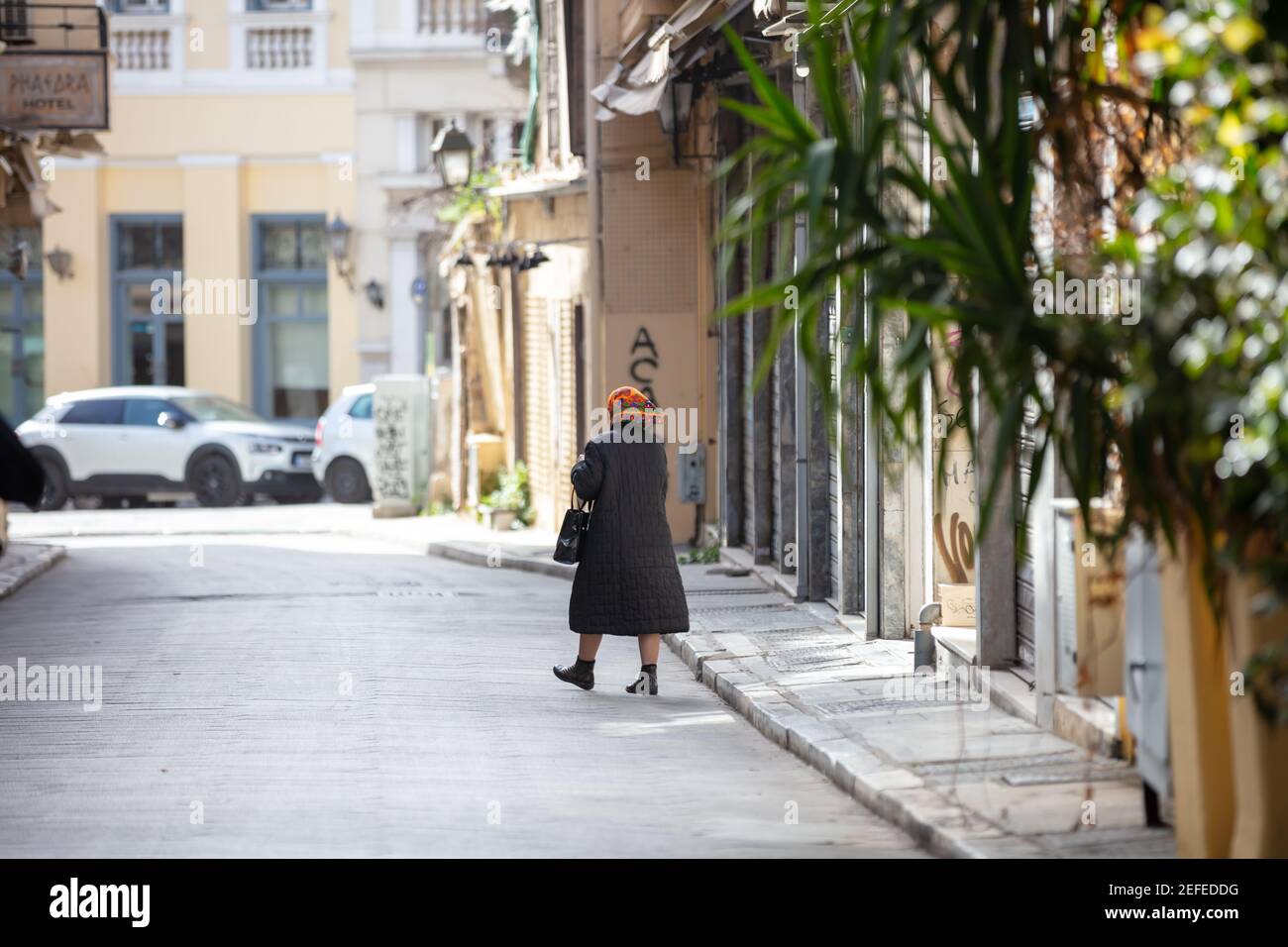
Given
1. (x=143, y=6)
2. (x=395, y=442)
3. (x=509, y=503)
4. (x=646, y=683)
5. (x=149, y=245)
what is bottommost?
(x=646, y=683)

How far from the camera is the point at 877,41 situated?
6602mm

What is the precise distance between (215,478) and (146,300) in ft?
27.0

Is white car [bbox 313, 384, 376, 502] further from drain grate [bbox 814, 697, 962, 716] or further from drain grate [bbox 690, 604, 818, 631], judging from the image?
drain grate [bbox 814, 697, 962, 716]

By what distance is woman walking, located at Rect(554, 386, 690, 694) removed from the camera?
1216 cm

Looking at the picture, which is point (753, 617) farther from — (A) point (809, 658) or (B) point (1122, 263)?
(B) point (1122, 263)

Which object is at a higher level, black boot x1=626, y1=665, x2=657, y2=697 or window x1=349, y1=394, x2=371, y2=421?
window x1=349, y1=394, x2=371, y2=421

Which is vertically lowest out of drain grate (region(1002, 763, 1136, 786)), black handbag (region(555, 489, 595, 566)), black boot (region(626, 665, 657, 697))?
black boot (region(626, 665, 657, 697))

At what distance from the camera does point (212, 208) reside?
36500 millimetres

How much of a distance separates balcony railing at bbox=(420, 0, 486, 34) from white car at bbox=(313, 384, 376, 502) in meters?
8.16

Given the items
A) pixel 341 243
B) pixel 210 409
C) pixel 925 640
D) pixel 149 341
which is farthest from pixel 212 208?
pixel 925 640

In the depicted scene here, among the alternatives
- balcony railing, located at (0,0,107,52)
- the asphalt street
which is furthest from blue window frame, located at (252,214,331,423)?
the asphalt street

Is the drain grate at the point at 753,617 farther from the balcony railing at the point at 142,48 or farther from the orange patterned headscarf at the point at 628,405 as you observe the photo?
the balcony railing at the point at 142,48
